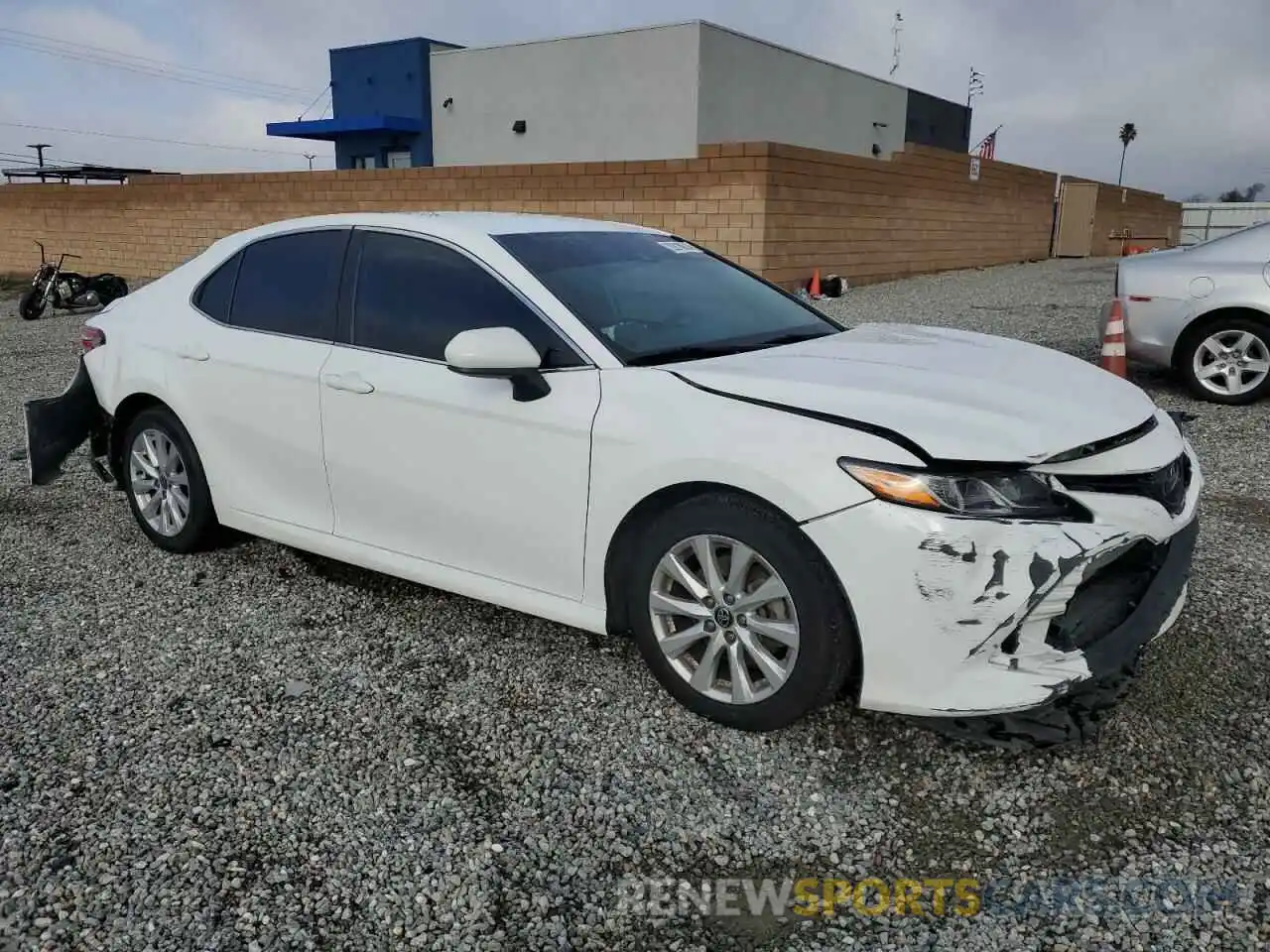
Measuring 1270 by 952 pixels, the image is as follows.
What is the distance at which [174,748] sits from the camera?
316 cm

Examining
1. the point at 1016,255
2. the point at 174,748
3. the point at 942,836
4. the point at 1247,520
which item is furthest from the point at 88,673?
the point at 1016,255

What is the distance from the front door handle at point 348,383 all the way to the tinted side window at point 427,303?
0.14 meters

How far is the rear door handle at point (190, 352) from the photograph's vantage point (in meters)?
4.45

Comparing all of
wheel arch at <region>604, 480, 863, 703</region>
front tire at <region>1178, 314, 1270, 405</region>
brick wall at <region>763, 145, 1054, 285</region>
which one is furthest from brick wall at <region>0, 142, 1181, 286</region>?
wheel arch at <region>604, 480, 863, 703</region>

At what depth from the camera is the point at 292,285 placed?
430 centimetres

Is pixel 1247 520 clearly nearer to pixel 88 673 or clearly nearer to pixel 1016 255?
pixel 88 673

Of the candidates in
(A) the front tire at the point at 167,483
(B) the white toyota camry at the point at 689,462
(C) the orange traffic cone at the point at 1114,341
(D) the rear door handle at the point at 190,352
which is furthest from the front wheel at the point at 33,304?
(C) the orange traffic cone at the point at 1114,341

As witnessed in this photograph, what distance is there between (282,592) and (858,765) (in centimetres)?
264

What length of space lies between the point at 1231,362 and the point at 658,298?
5.82m

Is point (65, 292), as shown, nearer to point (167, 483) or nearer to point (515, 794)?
point (167, 483)

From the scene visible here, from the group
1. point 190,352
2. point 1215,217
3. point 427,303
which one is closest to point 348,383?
→ point 427,303

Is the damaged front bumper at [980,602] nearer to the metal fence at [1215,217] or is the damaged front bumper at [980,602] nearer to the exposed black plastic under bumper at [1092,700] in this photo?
the exposed black plastic under bumper at [1092,700]

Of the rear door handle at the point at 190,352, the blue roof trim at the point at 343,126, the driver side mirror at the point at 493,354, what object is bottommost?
the rear door handle at the point at 190,352

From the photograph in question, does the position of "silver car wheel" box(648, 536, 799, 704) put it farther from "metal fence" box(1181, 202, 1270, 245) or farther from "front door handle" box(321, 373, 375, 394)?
"metal fence" box(1181, 202, 1270, 245)
